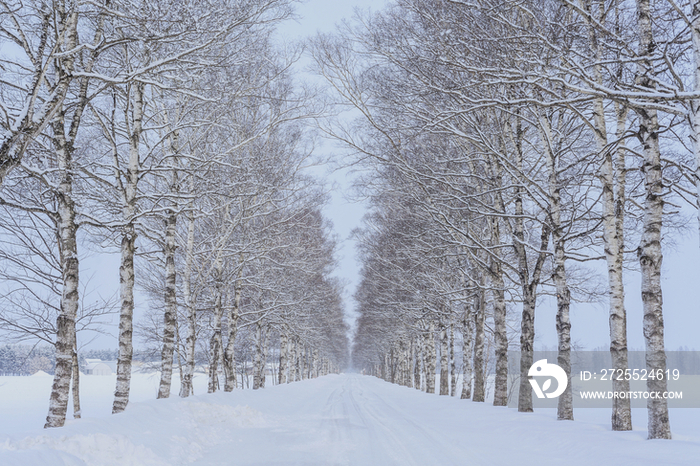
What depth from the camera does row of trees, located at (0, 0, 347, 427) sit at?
6355mm

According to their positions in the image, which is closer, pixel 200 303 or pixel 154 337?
pixel 200 303

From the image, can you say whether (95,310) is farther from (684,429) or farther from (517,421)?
(684,429)

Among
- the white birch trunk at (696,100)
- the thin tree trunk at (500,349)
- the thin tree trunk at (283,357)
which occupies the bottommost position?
the thin tree trunk at (283,357)

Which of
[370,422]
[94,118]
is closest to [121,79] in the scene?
[94,118]

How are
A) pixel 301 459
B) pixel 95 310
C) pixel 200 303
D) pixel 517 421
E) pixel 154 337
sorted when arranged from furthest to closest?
pixel 154 337 < pixel 200 303 < pixel 95 310 < pixel 517 421 < pixel 301 459

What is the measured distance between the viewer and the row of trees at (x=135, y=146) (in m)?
6.36

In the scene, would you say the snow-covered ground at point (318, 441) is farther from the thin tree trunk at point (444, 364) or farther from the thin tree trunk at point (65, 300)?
the thin tree trunk at point (444, 364)

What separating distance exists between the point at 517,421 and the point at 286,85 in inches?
409

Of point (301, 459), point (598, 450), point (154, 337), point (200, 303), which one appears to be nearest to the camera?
point (598, 450)

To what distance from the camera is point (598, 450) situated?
593cm

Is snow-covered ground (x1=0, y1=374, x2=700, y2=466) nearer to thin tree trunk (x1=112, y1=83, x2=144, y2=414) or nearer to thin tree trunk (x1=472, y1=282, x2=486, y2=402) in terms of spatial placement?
thin tree trunk (x1=112, y1=83, x2=144, y2=414)

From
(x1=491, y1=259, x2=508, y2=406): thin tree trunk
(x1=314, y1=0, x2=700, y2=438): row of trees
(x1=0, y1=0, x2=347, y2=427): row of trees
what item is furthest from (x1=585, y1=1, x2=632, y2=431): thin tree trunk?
(x1=0, y1=0, x2=347, y2=427): row of trees

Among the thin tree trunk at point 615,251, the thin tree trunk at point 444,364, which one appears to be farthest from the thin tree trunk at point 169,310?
the thin tree trunk at point 444,364

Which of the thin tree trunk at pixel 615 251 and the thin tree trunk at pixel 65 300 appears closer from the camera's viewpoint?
the thin tree trunk at pixel 65 300
